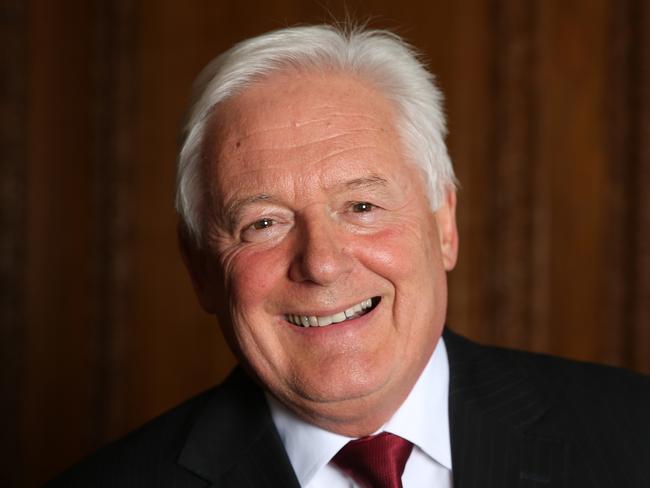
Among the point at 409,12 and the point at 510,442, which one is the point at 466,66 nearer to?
the point at 409,12

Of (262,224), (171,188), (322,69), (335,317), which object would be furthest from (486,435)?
(171,188)

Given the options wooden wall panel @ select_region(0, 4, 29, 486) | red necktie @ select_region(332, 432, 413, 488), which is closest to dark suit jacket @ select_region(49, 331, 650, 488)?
red necktie @ select_region(332, 432, 413, 488)

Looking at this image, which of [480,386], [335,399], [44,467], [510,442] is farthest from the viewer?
[44,467]

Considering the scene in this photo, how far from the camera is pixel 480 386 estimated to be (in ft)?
7.04

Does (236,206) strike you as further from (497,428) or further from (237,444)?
(497,428)

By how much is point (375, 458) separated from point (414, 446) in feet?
0.33

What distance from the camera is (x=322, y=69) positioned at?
2014 millimetres

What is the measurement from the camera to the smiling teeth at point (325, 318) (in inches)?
75.9

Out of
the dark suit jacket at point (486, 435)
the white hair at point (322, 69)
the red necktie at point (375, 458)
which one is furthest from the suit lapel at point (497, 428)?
the white hair at point (322, 69)

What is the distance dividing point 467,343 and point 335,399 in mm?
509

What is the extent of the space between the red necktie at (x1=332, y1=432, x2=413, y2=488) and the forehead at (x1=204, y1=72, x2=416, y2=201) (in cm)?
56

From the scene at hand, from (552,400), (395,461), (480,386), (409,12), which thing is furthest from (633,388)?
(409,12)

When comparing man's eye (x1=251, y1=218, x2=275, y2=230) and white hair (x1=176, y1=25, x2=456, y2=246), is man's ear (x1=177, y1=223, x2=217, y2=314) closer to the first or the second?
white hair (x1=176, y1=25, x2=456, y2=246)

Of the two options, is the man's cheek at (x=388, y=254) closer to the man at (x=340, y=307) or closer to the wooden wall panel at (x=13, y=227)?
the man at (x=340, y=307)
